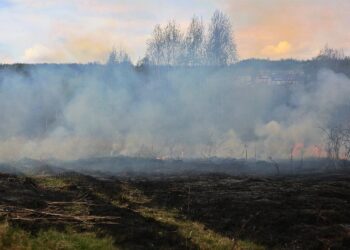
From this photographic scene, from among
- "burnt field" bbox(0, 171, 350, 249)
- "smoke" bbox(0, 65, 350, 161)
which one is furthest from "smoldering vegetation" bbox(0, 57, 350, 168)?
"burnt field" bbox(0, 171, 350, 249)

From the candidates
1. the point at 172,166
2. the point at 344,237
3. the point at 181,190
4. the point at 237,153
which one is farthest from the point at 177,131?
the point at 344,237

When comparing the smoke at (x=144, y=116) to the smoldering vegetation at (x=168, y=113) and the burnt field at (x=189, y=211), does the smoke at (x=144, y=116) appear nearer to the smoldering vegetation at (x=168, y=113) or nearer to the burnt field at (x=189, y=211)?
the smoldering vegetation at (x=168, y=113)

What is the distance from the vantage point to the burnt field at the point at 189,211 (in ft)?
42.5

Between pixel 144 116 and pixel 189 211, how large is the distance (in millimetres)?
33923

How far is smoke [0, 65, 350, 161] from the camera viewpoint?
49.3 meters

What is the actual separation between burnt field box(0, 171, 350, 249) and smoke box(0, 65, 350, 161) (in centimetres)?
2300

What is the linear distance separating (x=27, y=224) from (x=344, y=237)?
8.25 metres

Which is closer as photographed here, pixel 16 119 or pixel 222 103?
pixel 16 119

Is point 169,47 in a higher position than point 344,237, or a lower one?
higher

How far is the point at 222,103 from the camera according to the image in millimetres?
58250

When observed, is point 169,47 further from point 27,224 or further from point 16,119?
point 27,224

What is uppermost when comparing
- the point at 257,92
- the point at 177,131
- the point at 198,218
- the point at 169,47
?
the point at 169,47

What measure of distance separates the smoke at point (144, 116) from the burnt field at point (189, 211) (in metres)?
23.0

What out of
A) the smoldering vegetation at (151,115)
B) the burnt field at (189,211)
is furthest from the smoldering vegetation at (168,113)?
the burnt field at (189,211)
